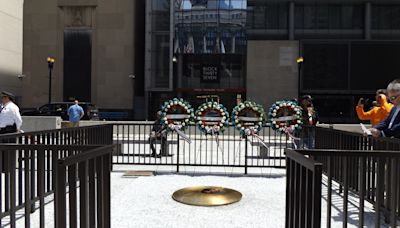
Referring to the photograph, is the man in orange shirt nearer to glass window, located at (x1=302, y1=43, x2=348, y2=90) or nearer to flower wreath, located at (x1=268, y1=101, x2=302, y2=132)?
flower wreath, located at (x1=268, y1=101, x2=302, y2=132)

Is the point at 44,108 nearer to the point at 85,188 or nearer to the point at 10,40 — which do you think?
Answer: the point at 10,40

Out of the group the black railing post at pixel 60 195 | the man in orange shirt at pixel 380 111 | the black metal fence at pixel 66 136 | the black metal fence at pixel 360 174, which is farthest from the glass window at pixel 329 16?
the black railing post at pixel 60 195

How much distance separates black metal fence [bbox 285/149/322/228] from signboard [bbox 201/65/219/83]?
45489 millimetres

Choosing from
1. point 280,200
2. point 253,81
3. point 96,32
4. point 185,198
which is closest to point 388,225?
point 280,200

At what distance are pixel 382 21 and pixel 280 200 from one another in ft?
146

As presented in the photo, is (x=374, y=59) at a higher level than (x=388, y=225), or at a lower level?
higher

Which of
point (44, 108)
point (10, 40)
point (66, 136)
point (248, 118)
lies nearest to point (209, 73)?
point (10, 40)

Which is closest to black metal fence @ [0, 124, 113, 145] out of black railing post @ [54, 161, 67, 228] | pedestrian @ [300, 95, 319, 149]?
black railing post @ [54, 161, 67, 228]

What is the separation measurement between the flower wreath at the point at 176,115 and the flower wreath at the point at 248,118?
1.29 m

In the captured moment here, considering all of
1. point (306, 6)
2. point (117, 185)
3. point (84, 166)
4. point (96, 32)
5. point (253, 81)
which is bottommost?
point (117, 185)

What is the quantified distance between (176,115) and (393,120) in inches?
225

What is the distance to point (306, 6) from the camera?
45.3 meters

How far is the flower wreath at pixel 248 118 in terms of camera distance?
32.9 ft

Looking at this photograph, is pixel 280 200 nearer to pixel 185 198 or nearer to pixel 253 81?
pixel 185 198
